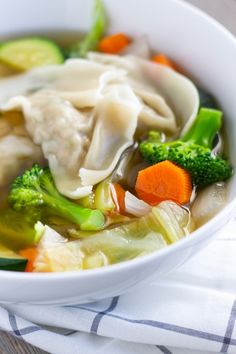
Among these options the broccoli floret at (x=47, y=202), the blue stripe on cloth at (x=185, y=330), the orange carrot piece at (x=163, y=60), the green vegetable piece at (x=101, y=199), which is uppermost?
the orange carrot piece at (x=163, y=60)

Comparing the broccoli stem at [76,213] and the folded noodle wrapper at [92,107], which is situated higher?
the folded noodle wrapper at [92,107]

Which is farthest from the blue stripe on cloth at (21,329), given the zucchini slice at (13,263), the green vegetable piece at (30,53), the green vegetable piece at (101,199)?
the green vegetable piece at (30,53)

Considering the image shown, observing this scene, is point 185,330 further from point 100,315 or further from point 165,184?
point 165,184

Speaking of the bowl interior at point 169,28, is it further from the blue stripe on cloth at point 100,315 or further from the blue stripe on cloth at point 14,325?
the blue stripe on cloth at point 14,325

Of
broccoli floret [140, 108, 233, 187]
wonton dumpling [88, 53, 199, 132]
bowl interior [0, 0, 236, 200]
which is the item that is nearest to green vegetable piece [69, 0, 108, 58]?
bowl interior [0, 0, 236, 200]

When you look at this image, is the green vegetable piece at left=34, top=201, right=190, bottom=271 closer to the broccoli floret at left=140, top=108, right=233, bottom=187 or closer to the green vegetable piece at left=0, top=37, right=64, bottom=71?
the broccoli floret at left=140, top=108, right=233, bottom=187

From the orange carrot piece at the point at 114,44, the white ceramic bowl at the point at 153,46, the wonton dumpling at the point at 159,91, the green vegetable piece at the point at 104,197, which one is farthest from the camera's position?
the orange carrot piece at the point at 114,44

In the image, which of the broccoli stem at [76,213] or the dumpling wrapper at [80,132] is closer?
the broccoli stem at [76,213]
